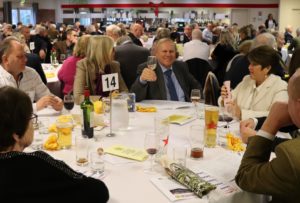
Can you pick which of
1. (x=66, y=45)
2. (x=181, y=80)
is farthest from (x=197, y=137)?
(x=66, y=45)

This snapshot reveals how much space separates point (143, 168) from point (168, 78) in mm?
1999

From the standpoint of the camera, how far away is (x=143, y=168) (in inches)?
78.7

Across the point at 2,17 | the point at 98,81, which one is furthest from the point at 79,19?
the point at 98,81

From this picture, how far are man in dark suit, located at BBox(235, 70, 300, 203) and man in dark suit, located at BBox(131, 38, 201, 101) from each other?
2.02m

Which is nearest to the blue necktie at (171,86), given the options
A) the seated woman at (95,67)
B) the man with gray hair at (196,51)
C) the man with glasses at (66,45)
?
the seated woman at (95,67)

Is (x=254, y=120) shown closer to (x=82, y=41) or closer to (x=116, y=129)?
(x=116, y=129)

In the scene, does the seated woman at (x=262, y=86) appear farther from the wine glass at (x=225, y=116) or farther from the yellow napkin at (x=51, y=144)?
the yellow napkin at (x=51, y=144)

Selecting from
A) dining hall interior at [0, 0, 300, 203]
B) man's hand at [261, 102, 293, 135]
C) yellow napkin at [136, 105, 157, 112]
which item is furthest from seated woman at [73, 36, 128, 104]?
man's hand at [261, 102, 293, 135]

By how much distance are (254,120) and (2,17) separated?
775 inches

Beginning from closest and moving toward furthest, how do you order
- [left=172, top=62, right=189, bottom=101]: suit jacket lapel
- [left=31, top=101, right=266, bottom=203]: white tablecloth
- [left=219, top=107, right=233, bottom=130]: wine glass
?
[left=31, top=101, right=266, bottom=203]: white tablecloth
[left=219, top=107, right=233, bottom=130]: wine glass
[left=172, top=62, right=189, bottom=101]: suit jacket lapel

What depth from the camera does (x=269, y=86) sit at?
3.11m

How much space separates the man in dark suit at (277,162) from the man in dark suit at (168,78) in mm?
2019

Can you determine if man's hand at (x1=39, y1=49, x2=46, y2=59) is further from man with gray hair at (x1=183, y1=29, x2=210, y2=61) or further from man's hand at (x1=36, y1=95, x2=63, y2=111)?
man's hand at (x1=36, y1=95, x2=63, y2=111)

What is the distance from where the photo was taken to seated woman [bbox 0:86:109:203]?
136 cm
